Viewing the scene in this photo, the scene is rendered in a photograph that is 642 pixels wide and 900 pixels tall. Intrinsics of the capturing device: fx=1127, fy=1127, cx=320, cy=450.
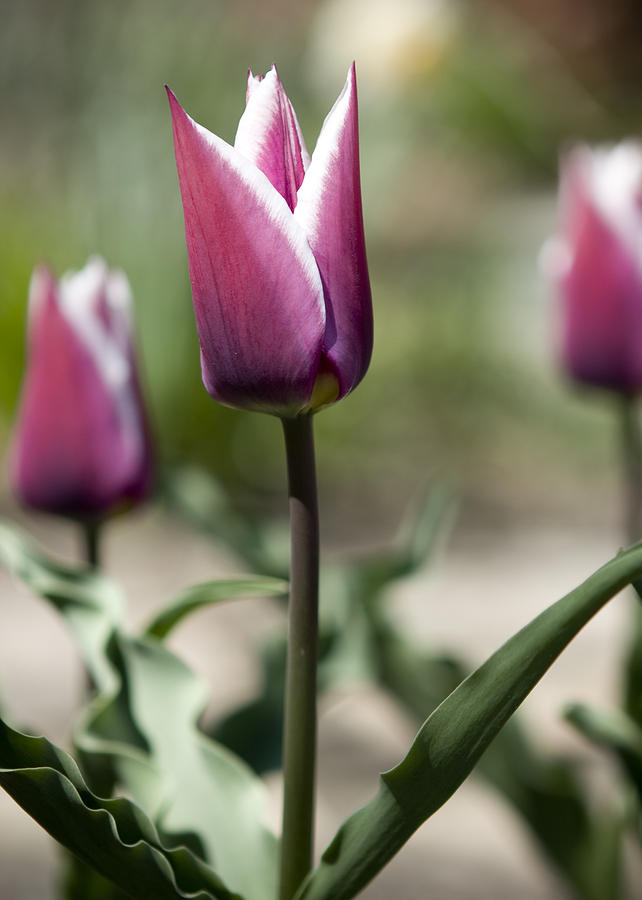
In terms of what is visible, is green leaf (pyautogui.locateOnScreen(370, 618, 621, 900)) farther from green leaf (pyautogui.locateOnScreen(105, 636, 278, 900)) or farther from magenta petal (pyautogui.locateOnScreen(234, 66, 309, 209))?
magenta petal (pyautogui.locateOnScreen(234, 66, 309, 209))

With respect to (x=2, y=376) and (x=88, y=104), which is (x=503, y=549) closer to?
(x=2, y=376)

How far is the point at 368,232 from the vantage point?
381 centimetres

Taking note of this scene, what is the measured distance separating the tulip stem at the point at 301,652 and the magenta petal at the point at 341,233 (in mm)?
28

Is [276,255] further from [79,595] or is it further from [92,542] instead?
[92,542]

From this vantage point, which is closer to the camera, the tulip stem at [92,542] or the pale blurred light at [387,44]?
the tulip stem at [92,542]

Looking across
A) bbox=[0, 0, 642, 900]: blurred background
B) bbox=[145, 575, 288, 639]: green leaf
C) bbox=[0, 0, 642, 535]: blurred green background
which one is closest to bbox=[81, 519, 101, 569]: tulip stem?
bbox=[145, 575, 288, 639]: green leaf

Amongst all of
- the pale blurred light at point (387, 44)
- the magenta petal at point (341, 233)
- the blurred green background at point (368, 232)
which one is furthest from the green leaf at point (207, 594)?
the pale blurred light at point (387, 44)

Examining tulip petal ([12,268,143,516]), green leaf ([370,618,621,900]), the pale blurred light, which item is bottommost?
green leaf ([370,618,621,900])

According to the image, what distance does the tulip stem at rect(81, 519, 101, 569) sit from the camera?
67cm

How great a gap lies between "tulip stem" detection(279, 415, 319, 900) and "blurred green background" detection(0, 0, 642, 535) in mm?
1652

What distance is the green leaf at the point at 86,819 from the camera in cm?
A: 36

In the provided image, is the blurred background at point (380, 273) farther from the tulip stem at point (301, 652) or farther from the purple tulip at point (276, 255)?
the purple tulip at point (276, 255)

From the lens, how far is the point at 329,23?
15.8 ft

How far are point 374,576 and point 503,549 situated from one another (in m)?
1.86
